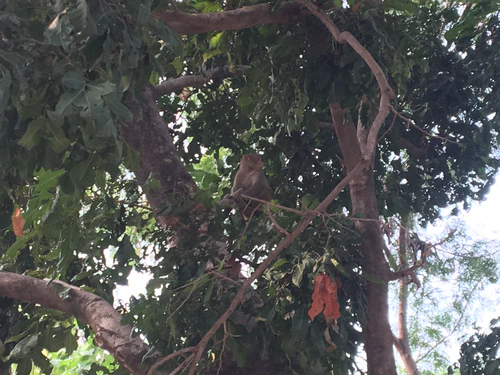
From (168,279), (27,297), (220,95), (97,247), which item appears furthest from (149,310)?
(220,95)

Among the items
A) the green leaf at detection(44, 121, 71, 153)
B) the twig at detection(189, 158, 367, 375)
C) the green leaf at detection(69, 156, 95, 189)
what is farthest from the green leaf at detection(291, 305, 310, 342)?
Answer: the green leaf at detection(44, 121, 71, 153)

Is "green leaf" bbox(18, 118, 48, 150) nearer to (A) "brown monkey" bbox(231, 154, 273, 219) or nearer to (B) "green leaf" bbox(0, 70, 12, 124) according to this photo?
(B) "green leaf" bbox(0, 70, 12, 124)

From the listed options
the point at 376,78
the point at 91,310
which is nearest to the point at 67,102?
the point at 376,78

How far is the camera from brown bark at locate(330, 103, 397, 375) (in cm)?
352

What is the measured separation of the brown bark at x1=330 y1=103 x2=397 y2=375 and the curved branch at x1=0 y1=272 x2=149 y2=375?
1.33 meters

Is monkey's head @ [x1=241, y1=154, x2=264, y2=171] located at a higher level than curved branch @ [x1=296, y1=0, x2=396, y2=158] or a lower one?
higher

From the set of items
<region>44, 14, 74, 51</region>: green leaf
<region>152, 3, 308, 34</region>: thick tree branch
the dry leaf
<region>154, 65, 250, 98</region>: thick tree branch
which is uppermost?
<region>154, 65, 250, 98</region>: thick tree branch

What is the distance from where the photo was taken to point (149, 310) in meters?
3.09

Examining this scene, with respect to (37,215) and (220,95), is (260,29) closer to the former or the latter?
(220,95)

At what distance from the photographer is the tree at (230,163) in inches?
87.8

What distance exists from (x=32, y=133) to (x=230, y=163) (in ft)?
9.48

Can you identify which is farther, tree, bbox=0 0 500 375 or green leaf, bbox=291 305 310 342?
green leaf, bbox=291 305 310 342

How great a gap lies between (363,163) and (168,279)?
4.30ft

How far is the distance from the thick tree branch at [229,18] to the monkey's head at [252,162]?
4.59ft
